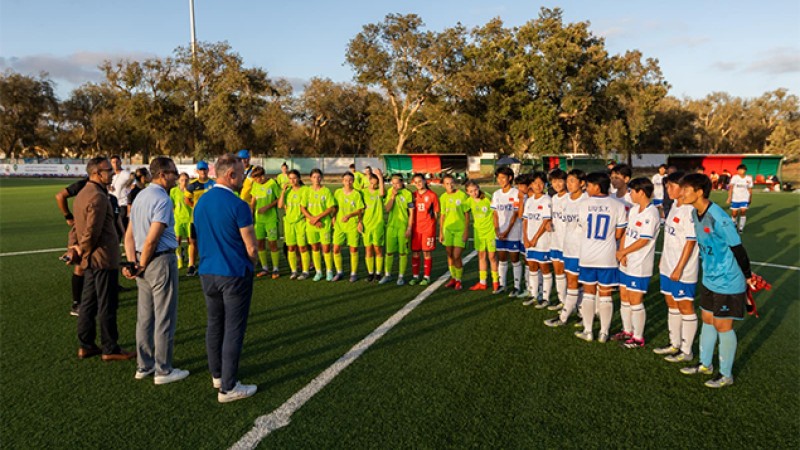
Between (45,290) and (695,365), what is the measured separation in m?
9.64

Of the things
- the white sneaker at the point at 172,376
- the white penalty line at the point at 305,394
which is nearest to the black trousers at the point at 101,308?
the white sneaker at the point at 172,376

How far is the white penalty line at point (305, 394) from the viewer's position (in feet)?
12.0

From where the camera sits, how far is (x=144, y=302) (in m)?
Answer: 4.46

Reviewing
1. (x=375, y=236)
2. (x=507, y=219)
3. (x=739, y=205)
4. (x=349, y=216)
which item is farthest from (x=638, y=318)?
(x=739, y=205)

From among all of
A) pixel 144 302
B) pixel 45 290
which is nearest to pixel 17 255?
pixel 45 290

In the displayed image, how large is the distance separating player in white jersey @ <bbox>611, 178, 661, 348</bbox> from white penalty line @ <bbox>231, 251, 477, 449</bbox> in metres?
2.88

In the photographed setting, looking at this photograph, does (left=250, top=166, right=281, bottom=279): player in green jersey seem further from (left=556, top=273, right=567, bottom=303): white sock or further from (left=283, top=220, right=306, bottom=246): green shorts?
(left=556, top=273, right=567, bottom=303): white sock

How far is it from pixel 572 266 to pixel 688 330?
1460 mm

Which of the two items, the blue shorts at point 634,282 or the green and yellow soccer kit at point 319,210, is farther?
the green and yellow soccer kit at point 319,210

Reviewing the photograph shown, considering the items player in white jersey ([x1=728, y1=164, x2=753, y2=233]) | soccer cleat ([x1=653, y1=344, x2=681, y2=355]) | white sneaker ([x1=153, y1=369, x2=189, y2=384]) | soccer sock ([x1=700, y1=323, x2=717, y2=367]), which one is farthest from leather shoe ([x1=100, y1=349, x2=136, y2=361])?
player in white jersey ([x1=728, y1=164, x2=753, y2=233])

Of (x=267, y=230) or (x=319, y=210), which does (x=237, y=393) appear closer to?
(x=319, y=210)

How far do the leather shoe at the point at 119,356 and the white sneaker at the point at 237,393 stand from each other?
1588 mm

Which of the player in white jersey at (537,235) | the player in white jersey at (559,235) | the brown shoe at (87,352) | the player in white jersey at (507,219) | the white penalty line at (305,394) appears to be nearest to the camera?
the white penalty line at (305,394)

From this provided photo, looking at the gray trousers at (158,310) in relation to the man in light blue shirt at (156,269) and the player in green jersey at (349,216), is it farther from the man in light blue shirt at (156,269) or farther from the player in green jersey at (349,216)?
the player in green jersey at (349,216)
